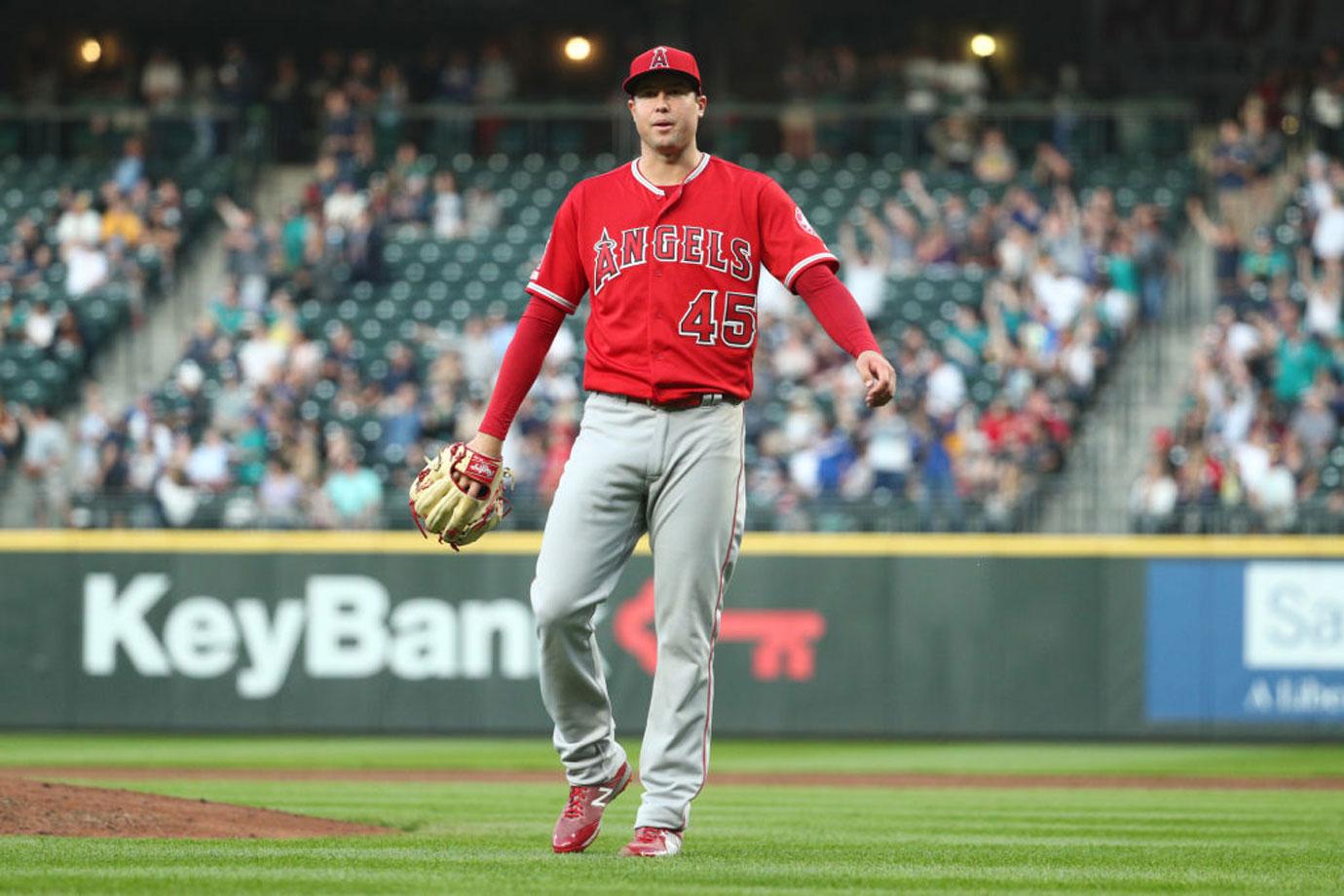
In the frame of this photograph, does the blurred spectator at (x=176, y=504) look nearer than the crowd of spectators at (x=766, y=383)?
Yes

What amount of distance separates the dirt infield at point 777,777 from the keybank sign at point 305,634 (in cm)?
255

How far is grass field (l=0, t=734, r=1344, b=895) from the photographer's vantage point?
492 cm

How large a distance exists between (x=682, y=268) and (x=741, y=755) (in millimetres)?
7438

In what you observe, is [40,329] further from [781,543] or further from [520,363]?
[520,363]

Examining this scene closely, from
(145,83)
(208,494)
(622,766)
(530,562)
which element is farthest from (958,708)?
(145,83)

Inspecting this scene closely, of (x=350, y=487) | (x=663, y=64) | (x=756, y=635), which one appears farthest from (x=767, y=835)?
(x=350, y=487)

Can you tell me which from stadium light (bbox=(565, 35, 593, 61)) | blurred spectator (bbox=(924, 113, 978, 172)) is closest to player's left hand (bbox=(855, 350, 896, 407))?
blurred spectator (bbox=(924, 113, 978, 172))

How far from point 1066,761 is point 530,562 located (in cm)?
370

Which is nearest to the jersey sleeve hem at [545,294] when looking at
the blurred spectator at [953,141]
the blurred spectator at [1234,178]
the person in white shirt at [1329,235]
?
the person in white shirt at [1329,235]

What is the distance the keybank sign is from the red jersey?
27.8ft

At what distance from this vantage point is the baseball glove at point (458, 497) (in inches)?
223

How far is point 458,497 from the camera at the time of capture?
5680mm

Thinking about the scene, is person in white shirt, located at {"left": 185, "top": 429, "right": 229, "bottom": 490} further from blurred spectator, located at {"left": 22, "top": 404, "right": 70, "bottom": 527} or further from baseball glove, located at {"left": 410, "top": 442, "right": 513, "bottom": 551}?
baseball glove, located at {"left": 410, "top": 442, "right": 513, "bottom": 551}

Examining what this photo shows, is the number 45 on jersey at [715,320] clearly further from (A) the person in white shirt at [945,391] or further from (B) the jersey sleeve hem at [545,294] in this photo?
(A) the person in white shirt at [945,391]
